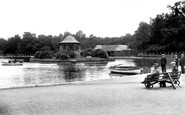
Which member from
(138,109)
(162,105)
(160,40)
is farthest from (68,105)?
(160,40)

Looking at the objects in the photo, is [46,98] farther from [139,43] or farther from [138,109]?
[139,43]

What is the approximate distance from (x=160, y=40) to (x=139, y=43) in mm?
8235

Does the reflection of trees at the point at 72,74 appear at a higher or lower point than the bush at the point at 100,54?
lower

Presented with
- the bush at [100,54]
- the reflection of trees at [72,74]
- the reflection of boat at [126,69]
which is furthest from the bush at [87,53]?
the reflection of boat at [126,69]

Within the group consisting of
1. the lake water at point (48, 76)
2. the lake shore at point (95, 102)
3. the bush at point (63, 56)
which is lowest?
the lake water at point (48, 76)

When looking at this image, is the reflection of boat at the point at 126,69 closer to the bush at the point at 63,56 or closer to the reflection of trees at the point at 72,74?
the reflection of trees at the point at 72,74

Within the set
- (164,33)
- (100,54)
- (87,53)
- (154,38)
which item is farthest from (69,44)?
(164,33)

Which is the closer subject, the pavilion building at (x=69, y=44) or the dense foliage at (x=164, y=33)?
the dense foliage at (x=164, y=33)

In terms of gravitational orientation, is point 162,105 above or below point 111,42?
below

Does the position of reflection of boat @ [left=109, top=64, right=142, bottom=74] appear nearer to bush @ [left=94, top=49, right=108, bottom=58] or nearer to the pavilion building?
bush @ [left=94, top=49, right=108, bottom=58]

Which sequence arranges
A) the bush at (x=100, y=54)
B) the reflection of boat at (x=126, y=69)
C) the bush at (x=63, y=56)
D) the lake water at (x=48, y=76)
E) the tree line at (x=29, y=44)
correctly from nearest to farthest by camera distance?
the lake water at (x=48, y=76)
the reflection of boat at (x=126, y=69)
the bush at (x=63, y=56)
the bush at (x=100, y=54)
the tree line at (x=29, y=44)

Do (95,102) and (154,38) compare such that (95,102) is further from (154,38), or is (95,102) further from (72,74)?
(154,38)

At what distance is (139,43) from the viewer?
107m

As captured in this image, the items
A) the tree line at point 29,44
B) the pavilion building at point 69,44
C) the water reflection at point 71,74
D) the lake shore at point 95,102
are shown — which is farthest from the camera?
the tree line at point 29,44
